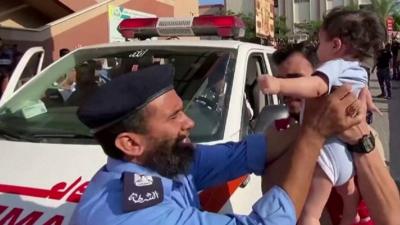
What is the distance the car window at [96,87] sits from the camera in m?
3.13

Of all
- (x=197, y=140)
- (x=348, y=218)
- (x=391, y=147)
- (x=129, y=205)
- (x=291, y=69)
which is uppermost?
(x=291, y=69)

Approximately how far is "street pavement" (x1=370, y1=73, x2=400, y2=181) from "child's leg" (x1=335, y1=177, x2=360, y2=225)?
3951mm

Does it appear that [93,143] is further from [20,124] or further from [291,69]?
[291,69]

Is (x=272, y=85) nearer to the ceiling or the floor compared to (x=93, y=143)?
nearer to the ceiling

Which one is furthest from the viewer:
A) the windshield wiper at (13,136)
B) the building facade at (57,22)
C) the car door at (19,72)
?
the building facade at (57,22)

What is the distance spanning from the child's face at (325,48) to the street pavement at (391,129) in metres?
4.16

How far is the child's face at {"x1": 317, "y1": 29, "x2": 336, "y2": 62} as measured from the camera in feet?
7.18

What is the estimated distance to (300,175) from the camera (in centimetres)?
157

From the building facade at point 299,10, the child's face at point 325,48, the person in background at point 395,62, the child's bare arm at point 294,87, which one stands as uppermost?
the child's face at point 325,48

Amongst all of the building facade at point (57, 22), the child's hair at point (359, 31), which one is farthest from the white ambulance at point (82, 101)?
the building facade at point (57, 22)

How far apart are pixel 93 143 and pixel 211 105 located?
0.65 m

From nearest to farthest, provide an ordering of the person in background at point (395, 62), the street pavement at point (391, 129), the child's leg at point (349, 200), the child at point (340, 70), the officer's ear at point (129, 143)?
the officer's ear at point (129, 143)
the child at point (340, 70)
the child's leg at point (349, 200)
the street pavement at point (391, 129)
the person in background at point (395, 62)

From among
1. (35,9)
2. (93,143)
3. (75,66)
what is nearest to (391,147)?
(75,66)

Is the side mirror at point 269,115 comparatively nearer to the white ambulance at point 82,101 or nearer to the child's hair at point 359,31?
the white ambulance at point 82,101
